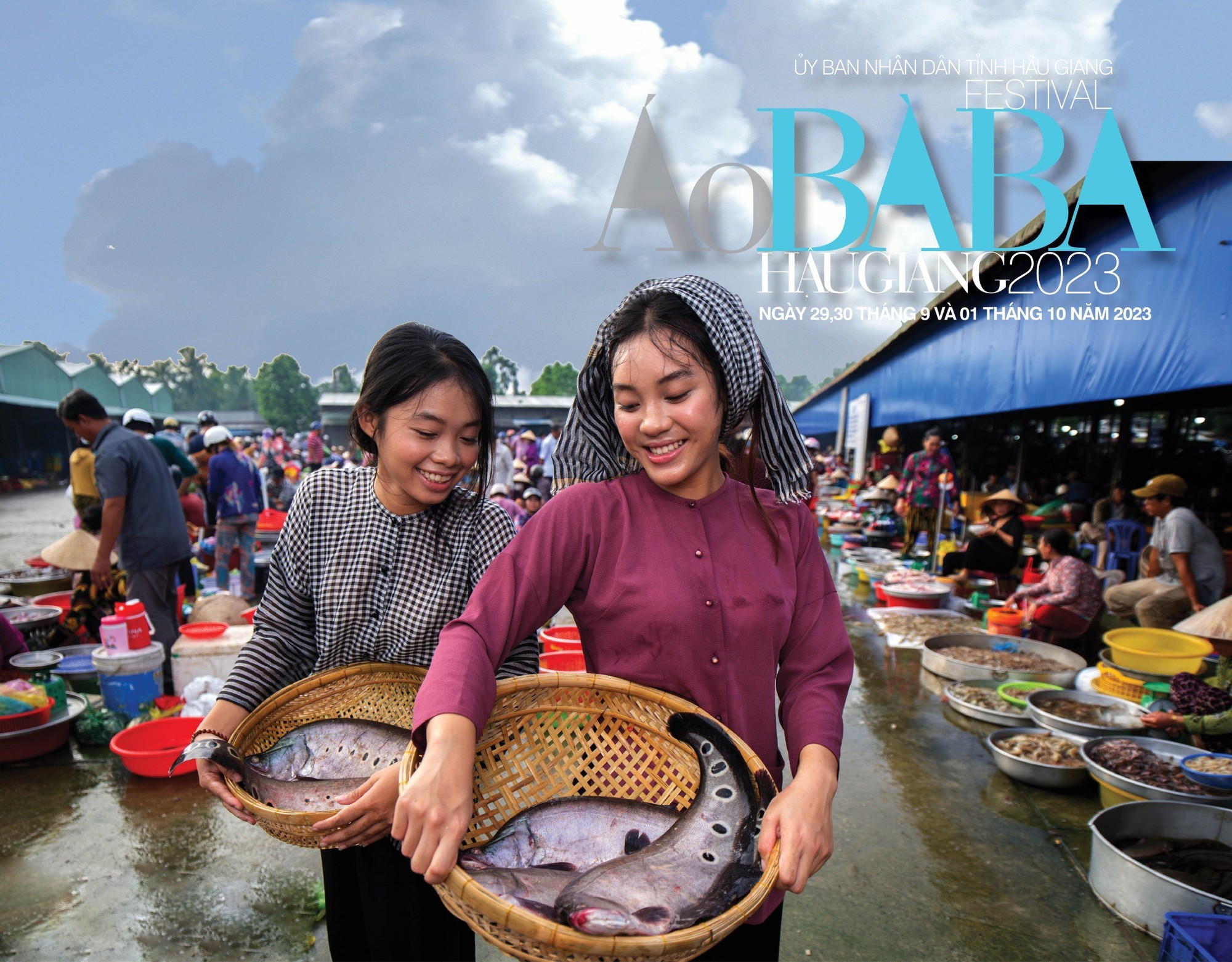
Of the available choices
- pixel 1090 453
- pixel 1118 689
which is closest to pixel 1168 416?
pixel 1090 453

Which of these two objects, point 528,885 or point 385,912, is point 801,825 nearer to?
point 528,885

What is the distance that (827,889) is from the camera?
2867mm

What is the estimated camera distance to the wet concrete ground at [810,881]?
99.6 inches

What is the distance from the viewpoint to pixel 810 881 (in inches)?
120

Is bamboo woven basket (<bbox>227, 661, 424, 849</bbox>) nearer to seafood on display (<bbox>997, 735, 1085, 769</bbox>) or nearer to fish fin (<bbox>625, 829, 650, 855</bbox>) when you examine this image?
fish fin (<bbox>625, 829, 650, 855</bbox>)

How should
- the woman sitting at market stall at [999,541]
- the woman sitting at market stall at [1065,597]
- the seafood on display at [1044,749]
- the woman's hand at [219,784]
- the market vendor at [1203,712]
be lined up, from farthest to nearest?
the woman sitting at market stall at [999,541] < the woman sitting at market stall at [1065,597] < the seafood on display at [1044,749] < the market vendor at [1203,712] < the woman's hand at [219,784]

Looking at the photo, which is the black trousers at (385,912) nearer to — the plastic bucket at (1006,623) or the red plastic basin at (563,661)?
the red plastic basin at (563,661)

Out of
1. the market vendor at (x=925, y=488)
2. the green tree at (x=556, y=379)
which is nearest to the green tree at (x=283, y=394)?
the green tree at (x=556, y=379)

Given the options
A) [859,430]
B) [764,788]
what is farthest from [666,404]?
[859,430]

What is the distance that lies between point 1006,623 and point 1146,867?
3.54 m

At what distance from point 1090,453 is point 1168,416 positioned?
229 cm

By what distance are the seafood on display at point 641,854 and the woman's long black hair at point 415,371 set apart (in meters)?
0.76

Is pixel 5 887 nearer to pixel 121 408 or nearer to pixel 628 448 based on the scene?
pixel 628 448

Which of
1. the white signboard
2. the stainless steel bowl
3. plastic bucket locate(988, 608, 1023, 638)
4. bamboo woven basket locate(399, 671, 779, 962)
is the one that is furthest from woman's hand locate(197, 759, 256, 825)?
the white signboard
